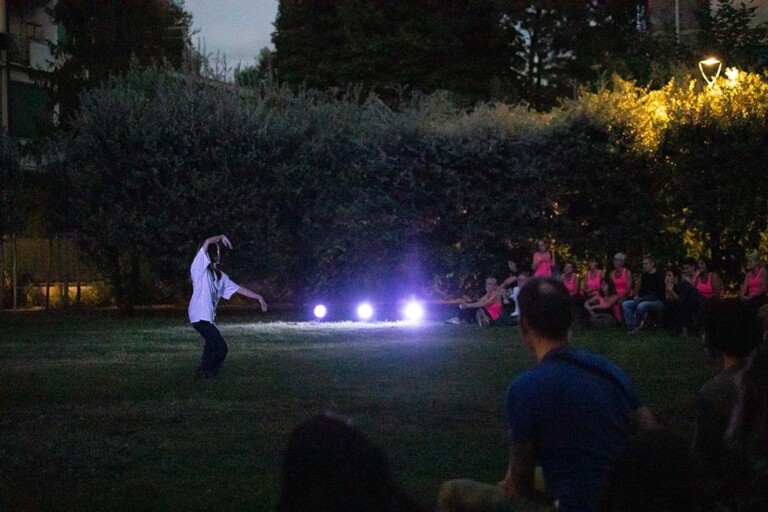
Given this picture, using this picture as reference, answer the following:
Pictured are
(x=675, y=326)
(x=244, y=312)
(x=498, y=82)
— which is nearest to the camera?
(x=675, y=326)

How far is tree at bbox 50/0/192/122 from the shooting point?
43.4 meters

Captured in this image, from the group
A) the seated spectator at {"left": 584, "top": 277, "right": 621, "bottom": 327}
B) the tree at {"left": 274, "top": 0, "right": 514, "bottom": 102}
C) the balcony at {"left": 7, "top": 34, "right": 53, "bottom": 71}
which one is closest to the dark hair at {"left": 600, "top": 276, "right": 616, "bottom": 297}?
the seated spectator at {"left": 584, "top": 277, "right": 621, "bottom": 327}

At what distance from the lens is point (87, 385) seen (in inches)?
618

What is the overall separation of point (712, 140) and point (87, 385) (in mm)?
17167

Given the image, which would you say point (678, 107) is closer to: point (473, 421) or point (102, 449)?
point (473, 421)

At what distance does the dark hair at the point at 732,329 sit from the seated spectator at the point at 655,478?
6.25 ft

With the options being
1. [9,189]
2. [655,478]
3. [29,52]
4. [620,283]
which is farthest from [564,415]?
[29,52]

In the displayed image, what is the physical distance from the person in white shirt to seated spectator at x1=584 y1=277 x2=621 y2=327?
35.0 feet

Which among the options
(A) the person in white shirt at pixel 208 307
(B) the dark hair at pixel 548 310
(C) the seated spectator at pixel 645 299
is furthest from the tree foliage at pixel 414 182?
(B) the dark hair at pixel 548 310

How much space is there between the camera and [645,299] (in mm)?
24500

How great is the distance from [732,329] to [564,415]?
105 centimetres

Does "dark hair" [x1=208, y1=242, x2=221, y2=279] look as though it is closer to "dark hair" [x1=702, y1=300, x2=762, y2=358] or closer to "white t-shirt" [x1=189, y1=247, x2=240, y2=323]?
"white t-shirt" [x1=189, y1=247, x2=240, y2=323]

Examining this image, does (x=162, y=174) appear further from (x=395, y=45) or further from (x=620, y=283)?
(x=395, y=45)

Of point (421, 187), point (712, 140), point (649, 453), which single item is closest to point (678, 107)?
point (712, 140)
